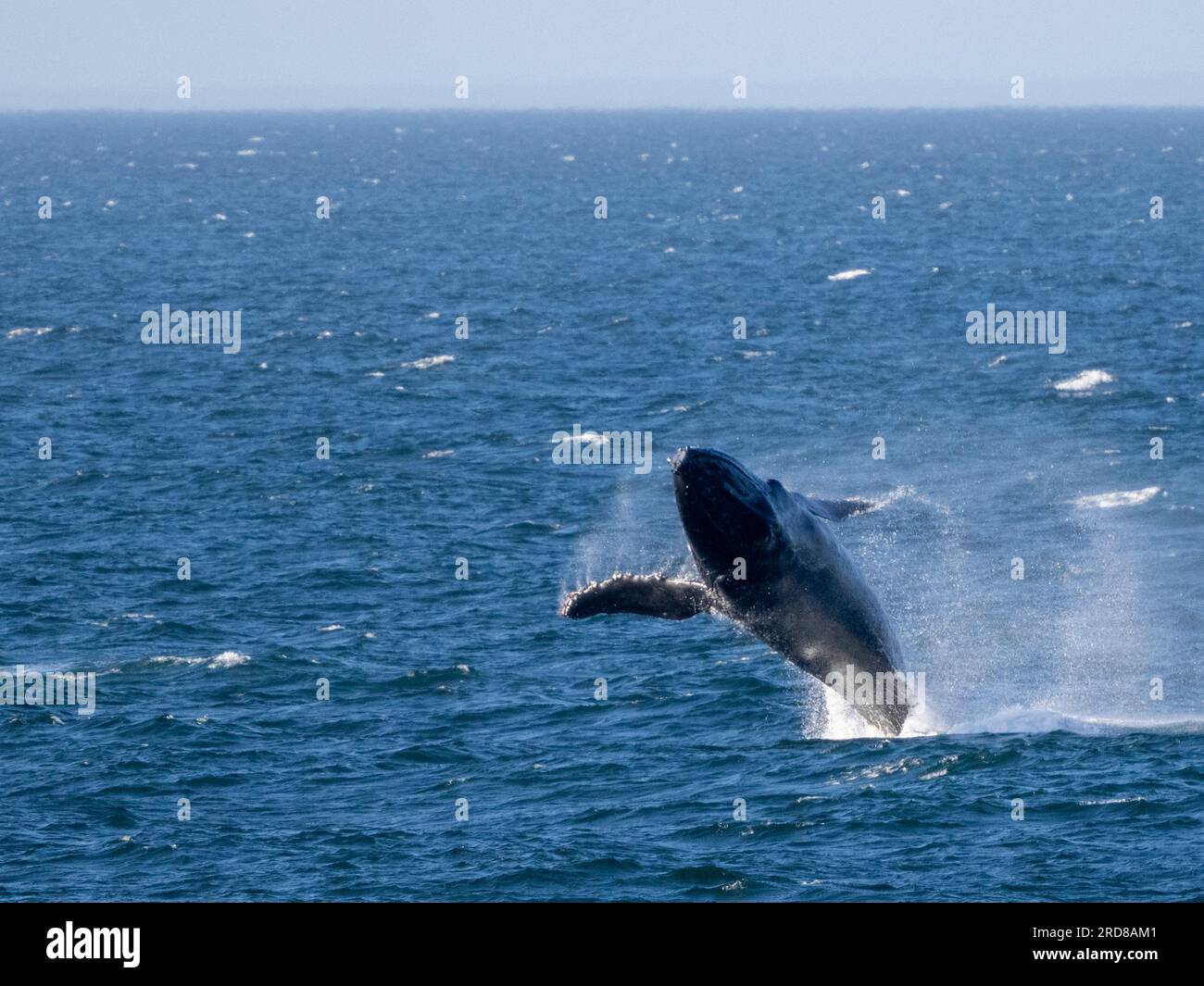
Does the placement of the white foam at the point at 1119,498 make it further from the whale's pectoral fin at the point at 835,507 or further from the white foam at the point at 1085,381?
the whale's pectoral fin at the point at 835,507

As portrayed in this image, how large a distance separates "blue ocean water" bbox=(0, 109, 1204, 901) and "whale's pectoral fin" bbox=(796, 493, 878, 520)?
7780 mm

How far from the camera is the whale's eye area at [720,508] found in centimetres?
2659

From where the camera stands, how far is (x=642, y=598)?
28531 millimetres

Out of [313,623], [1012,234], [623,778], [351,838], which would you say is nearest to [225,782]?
[351,838]

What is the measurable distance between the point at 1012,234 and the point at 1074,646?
384 ft

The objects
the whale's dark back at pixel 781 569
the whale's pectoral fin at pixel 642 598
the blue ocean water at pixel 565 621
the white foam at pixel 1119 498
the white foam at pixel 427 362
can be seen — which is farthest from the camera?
the white foam at pixel 427 362

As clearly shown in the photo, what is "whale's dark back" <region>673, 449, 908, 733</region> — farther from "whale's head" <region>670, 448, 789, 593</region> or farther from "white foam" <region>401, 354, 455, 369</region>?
"white foam" <region>401, 354, 455, 369</region>

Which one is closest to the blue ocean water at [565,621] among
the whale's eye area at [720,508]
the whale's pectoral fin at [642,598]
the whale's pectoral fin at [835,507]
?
the whale's pectoral fin at [642,598]

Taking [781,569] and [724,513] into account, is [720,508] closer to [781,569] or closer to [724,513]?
[724,513]

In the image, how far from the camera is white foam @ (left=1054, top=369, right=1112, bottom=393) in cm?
8281

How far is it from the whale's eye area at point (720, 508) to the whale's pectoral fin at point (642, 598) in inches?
22.4

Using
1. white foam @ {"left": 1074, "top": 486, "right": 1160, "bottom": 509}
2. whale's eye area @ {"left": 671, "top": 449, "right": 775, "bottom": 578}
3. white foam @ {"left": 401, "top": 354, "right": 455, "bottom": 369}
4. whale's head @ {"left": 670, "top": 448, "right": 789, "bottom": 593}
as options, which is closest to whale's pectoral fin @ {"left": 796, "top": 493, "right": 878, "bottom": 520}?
whale's head @ {"left": 670, "top": 448, "right": 789, "bottom": 593}

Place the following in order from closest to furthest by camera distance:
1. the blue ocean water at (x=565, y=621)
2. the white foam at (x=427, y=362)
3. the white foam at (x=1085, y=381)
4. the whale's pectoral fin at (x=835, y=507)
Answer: the whale's pectoral fin at (x=835, y=507)
the blue ocean water at (x=565, y=621)
the white foam at (x=1085, y=381)
the white foam at (x=427, y=362)
